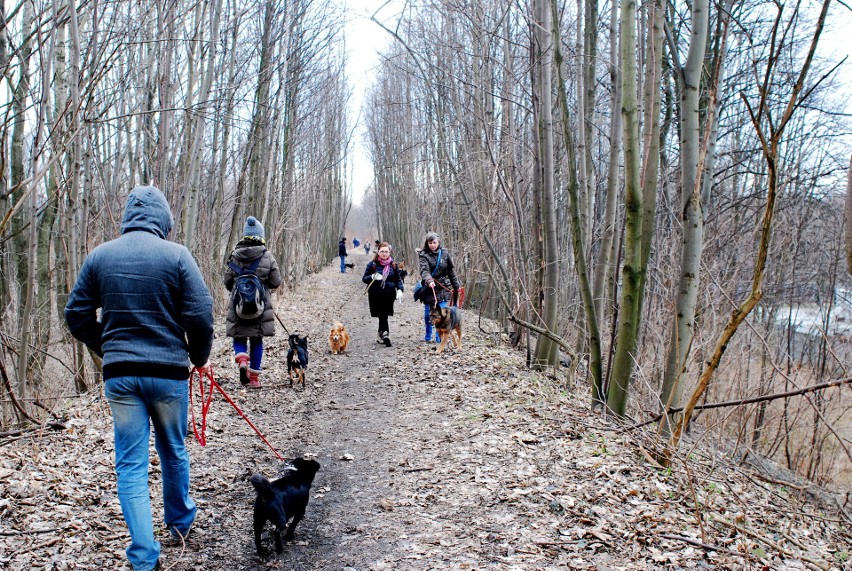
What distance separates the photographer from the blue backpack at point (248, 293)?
7266 mm

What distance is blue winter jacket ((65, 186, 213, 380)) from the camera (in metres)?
3.24

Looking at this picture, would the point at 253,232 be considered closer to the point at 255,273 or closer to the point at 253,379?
the point at 255,273

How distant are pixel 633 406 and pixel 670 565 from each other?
4605 mm

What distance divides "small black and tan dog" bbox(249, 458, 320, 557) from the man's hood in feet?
5.33

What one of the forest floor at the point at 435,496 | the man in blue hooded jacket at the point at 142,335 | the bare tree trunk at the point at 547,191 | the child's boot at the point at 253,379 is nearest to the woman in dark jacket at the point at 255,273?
the child's boot at the point at 253,379

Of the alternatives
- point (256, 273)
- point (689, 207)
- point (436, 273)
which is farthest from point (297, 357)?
point (689, 207)

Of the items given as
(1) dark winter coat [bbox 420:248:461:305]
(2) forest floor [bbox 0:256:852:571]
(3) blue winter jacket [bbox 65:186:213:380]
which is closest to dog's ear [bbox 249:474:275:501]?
(2) forest floor [bbox 0:256:852:571]

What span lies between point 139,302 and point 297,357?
483 centimetres

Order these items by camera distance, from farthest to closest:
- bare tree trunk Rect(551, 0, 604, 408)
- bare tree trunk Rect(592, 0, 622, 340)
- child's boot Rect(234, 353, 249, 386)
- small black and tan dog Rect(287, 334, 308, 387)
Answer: small black and tan dog Rect(287, 334, 308, 387) < child's boot Rect(234, 353, 249, 386) < bare tree trunk Rect(592, 0, 622, 340) < bare tree trunk Rect(551, 0, 604, 408)

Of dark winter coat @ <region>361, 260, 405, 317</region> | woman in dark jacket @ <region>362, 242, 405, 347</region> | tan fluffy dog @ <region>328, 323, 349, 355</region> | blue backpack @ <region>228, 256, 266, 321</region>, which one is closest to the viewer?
blue backpack @ <region>228, 256, 266, 321</region>

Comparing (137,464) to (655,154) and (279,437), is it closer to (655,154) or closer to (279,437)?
(279,437)

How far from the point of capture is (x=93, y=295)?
331 centimetres

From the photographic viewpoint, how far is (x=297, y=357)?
8.01 metres

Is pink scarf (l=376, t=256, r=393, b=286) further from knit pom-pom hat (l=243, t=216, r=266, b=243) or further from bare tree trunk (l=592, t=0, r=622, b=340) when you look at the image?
bare tree trunk (l=592, t=0, r=622, b=340)
